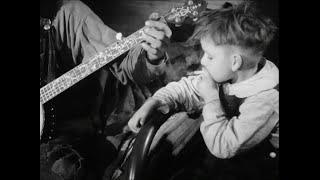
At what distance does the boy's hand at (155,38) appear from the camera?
86.9 inches

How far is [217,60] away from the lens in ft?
7.10

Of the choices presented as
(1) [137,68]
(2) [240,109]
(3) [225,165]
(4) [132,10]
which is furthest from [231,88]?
(4) [132,10]

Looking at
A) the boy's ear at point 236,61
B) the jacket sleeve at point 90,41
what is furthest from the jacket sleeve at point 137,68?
the boy's ear at point 236,61

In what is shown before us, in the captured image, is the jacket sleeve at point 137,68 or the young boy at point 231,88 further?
the jacket sleeve at point 137,68

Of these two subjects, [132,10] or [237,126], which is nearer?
[237,126]

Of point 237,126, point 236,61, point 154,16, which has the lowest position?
point 237,126

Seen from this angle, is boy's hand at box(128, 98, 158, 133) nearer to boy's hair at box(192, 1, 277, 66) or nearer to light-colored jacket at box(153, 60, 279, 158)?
light-colored jacket at box(153, 60, 279, 158)

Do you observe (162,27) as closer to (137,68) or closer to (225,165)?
(137,68)

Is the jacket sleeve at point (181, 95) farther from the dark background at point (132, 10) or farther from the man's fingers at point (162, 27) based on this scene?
the dark background at point (132, 10)

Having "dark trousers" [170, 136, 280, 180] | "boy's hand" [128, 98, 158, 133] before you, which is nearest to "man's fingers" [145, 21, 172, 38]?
"boy's hand" [128, 98, 158, 133]

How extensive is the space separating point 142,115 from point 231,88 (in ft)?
1.57

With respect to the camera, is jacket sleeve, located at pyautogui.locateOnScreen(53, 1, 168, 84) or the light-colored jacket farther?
jacket sleeve, located at pyautogui.locateOnScreen(53, 1, 168, 84)

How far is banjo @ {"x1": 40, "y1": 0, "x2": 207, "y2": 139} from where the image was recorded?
221cm

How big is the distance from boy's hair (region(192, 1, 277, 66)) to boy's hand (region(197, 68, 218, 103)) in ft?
0.58
